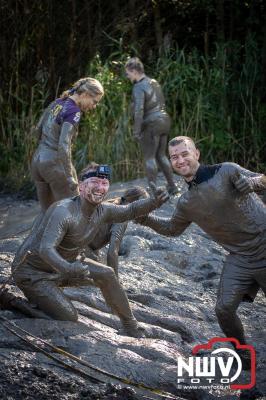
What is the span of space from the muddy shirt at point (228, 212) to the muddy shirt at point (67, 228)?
0.31 metres

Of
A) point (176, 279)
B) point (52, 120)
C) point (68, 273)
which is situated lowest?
point (176, 279)

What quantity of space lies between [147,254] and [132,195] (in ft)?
6.79

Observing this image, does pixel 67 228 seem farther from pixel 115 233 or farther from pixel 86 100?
pixel 86 100

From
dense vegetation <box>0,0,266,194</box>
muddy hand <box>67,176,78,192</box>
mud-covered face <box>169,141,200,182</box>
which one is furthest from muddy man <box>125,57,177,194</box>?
mud-covered face <box>169,141,200,182</box>

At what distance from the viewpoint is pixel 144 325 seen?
25.6 ft

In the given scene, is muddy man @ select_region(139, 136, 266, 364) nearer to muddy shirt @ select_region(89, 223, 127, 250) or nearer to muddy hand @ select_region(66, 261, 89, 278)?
muddy hand @ select_region(66, 261, 89, 278)

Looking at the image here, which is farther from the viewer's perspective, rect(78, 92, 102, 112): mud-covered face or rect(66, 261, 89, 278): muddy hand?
rect(78, 92, 102, 112): mud-covered face

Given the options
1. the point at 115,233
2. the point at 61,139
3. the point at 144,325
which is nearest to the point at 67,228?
the point at 144,325

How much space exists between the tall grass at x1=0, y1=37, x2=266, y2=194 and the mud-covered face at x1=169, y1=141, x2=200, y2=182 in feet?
24.8

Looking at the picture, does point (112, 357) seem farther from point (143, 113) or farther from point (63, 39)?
point (63, 39)

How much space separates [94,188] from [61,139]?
2273mm

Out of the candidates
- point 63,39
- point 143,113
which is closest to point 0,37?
point 63,39

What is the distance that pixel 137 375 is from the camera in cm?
675

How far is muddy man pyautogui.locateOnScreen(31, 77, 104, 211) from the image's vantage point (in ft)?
30.8
